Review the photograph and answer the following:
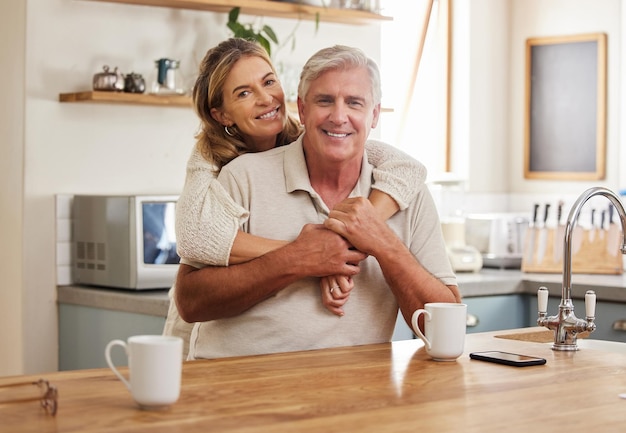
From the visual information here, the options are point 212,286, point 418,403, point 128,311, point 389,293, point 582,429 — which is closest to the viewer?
point 582,429

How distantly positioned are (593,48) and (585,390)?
3466 mm

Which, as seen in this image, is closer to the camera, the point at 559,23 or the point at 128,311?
the point at 128,311

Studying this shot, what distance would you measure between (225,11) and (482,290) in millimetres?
1463

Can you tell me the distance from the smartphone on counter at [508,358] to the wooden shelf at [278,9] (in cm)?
210

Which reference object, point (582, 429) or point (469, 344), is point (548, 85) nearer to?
point (469, 344)

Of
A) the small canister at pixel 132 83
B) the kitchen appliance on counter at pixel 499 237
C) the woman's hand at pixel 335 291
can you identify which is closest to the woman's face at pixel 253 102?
the woman's hand at pixel 335 291

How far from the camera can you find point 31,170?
3693 mm

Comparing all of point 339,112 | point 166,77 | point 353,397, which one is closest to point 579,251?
point 166,77

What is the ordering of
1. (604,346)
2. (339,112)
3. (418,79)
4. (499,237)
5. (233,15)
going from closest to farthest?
1. (339,112)
2. (604,346)
3. (233,15)
4. (499,237)
5. (418,79)

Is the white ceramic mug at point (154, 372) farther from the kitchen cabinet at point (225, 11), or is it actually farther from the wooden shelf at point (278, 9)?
the wooden shelf at point (278, 9)

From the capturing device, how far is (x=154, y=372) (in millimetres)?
1611

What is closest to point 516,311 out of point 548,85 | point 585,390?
point 548,85

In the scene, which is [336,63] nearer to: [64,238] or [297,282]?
[297,282]

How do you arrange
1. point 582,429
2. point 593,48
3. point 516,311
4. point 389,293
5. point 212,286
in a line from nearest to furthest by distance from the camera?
point 582,429
point 212,286
point 389,293
point 516,311
point 593,48
